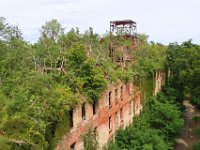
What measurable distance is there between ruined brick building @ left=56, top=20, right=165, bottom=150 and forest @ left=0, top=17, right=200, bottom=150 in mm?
775

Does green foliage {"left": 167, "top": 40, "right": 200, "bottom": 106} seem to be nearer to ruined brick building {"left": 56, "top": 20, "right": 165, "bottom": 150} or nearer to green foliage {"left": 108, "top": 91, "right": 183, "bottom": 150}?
green foliage {"left": 108, "top": 91, "right": 183, "bottom": 150}

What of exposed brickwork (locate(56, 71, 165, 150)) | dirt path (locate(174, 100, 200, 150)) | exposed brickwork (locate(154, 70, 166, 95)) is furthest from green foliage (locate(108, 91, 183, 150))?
exposed brickwork (locate(154, 70, 166, 95))

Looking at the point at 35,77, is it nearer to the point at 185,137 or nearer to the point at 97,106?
the point at 97,106

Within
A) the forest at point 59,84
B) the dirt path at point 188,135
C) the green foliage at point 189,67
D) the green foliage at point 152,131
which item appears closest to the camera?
the forest at point 59,84

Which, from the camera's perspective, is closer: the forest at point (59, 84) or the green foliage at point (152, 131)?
the forest at point (59, 84)

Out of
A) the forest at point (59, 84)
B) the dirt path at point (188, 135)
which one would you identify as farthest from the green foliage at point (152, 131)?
the dirt path at point (188, 135)

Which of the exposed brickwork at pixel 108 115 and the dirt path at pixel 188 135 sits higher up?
the exposed brickwork at pixel 108 115

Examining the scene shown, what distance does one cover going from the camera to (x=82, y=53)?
23.0 m

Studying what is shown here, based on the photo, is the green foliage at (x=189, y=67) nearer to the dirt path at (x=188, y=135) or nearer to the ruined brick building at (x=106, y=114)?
the dirt path at (x=188, y=135)

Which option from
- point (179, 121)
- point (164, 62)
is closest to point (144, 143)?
point (179, 121)

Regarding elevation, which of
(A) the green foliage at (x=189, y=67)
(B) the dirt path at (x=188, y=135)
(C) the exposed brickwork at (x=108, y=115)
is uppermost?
(A) the green foliage at (x=189, y=67)

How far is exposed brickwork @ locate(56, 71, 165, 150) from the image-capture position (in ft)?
74.0

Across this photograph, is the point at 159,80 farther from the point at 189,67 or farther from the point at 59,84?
the point at 59,84

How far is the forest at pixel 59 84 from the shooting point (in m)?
15.7
